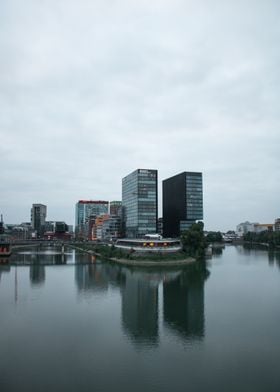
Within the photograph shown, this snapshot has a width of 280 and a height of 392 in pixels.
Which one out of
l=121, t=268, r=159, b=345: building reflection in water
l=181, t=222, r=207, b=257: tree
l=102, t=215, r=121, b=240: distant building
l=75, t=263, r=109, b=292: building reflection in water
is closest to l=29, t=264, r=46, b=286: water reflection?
l=75, t=263, r=109, b=292: building reflection in water

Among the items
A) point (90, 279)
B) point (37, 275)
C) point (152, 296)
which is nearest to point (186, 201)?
point (90, 279)

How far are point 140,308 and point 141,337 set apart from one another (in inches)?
400

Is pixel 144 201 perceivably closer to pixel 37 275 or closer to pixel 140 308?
pixel 37 275

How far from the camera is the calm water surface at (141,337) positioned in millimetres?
18156

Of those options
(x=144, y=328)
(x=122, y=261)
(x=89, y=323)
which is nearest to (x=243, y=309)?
(x=144, y=328)

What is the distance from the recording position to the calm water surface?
18.2m

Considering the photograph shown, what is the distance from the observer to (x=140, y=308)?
3566 centimetres

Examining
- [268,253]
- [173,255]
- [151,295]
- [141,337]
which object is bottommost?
[268,253]

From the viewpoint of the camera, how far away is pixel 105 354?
70.8 ft

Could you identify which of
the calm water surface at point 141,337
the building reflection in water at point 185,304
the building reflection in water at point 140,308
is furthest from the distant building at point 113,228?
the calm water surface at point 141,337

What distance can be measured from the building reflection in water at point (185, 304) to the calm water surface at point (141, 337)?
98mm

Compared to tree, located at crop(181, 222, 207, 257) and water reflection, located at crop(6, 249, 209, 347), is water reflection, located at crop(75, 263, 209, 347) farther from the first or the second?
tree, located at crop(181, 222, 207, 257)

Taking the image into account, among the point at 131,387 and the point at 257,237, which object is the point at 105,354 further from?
the point at 257,237

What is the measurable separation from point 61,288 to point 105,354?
2753 centimetres
